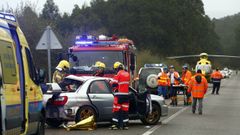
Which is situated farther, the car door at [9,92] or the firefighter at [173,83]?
the firefighter at [173,83]

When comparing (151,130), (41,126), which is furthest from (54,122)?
(41,126)

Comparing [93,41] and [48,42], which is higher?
[93,41]

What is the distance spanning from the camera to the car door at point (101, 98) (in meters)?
15.1

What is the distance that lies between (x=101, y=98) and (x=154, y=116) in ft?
6.41

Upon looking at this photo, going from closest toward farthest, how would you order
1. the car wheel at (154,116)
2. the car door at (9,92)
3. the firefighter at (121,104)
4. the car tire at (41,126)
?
the car door at (9,92), the car tire at (41,126), the firefighter at (121,104), the car wheel at (154,116)

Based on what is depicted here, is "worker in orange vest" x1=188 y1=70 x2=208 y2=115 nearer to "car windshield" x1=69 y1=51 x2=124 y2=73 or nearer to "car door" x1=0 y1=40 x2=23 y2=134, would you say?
"car windshield" x1=69 y1=51 x2=124 y2=73

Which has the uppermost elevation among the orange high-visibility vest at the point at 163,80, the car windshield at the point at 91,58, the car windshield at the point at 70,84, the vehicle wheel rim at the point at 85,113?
the car windshield at the point at 91,58

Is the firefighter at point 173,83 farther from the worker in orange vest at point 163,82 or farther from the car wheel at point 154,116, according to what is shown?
the car wheel at point 154,116

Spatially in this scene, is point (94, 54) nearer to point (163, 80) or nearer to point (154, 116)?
point (163, 80)

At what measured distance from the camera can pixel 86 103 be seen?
49.1 feet

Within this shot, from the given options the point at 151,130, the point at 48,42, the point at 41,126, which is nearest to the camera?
the point at 41,126

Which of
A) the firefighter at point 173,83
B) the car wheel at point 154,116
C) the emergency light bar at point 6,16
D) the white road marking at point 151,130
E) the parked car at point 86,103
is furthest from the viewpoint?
the firefighter at point 173,83

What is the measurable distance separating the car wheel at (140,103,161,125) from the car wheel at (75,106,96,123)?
5.95 feet

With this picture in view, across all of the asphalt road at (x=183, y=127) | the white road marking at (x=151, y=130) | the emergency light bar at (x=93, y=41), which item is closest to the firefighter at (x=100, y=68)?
the emergency light bar at (x=93, y=41)
